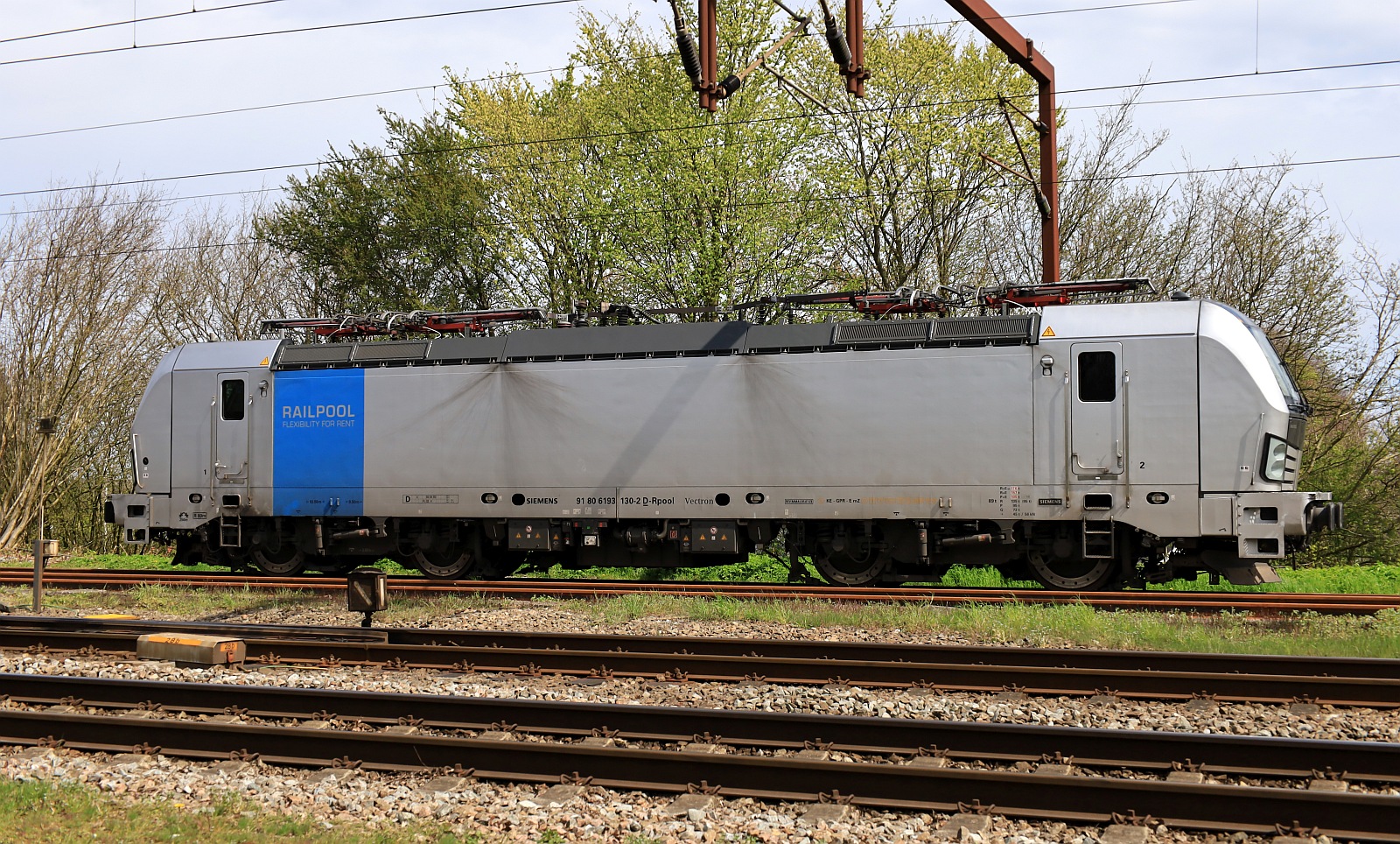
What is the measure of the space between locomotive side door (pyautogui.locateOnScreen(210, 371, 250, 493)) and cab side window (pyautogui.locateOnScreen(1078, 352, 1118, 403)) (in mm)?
11983

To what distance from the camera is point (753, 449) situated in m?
14.5

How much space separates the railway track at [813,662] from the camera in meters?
8.42

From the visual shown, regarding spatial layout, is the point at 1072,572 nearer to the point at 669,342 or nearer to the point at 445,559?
the point at 669,342

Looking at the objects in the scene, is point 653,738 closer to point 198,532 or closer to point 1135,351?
point 1135,351

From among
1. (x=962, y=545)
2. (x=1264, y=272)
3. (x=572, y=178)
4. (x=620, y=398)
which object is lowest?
(x=962, y=545)

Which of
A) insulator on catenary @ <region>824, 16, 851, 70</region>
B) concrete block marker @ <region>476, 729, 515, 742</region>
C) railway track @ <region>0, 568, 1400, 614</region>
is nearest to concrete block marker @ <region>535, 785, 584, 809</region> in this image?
concrete block marker @ <region>476, 729, 515, 742</region>

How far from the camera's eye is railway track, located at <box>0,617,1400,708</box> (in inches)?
332

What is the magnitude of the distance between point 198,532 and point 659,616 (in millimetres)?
8699

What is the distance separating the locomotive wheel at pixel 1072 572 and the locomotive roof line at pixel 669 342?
2854mm

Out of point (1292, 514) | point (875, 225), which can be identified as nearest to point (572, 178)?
point (875, 225)

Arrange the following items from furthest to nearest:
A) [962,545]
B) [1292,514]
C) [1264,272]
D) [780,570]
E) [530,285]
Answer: [530,285]
[1264,272]
[780,570]
[962,545]
[1292,514]

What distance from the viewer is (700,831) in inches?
231

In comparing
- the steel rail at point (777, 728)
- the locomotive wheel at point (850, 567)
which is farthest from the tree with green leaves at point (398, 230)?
the steel rail at point (777, 728)

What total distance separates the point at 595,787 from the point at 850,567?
29.1 ft
